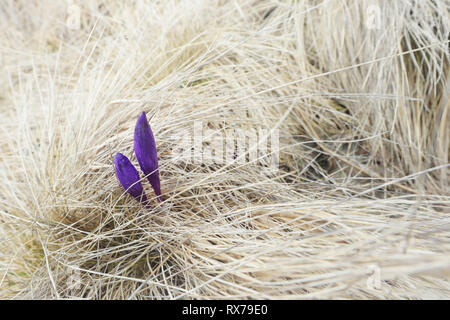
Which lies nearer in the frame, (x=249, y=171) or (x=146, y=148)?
(x=146, y=148)

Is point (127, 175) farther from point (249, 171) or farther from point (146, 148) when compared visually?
point (249, 171)

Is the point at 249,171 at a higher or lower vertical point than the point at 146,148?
lower

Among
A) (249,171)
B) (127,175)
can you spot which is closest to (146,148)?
(127,175)

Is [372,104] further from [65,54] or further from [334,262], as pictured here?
[65,54]
